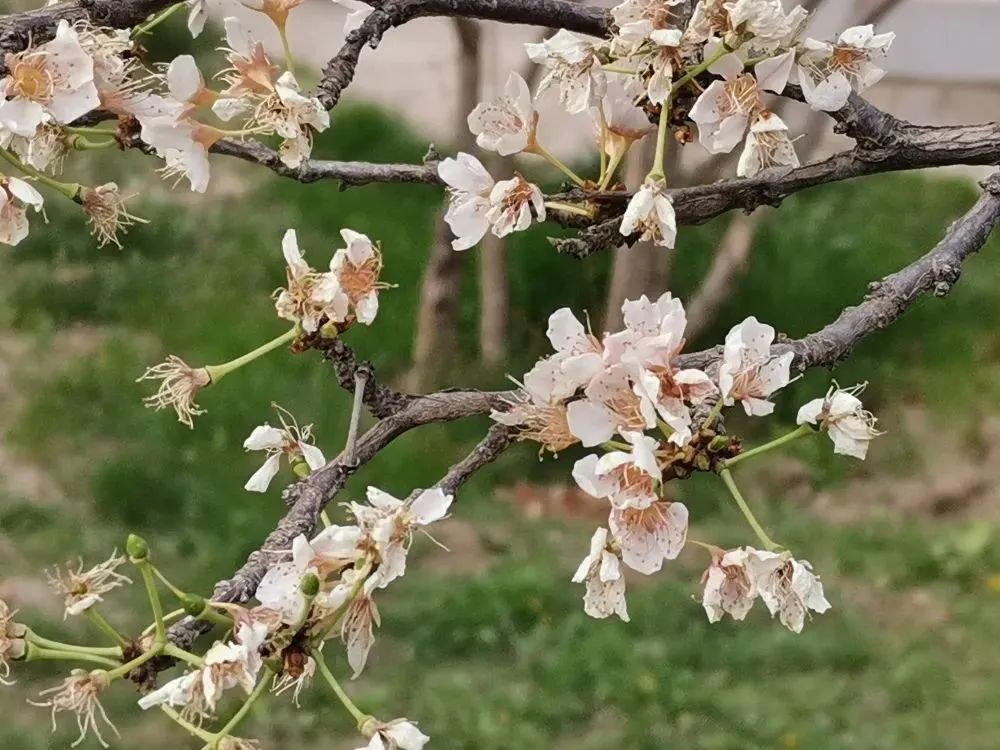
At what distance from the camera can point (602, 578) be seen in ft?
1.95

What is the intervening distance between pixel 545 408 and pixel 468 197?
17 cm

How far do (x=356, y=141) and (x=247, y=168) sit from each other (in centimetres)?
39

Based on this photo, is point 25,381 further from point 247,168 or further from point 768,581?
point 768,581

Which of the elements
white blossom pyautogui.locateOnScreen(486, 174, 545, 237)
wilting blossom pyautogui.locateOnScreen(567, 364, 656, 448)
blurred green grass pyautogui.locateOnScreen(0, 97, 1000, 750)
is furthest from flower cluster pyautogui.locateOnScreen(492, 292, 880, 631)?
blurred green grass pyautogui.locateOnScreen(0, 97, 1000, 750)

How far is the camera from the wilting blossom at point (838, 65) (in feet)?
2.19

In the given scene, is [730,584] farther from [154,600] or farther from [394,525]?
[154,600]

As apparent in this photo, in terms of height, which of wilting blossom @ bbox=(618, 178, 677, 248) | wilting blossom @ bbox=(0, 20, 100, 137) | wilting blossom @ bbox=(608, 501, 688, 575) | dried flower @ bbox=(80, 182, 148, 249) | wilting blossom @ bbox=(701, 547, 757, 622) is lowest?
wilting blossom @ bbox=(701, 547, 757, 622)

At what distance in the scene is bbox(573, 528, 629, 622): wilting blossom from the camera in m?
0.59

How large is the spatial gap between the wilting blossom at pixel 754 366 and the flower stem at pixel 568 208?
14 cm

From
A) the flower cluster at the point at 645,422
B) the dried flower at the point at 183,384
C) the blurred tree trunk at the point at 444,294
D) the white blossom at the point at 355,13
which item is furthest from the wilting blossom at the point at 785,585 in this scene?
the blurred tree trunk at the point at 444,294

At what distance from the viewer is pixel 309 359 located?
2848 millimetres

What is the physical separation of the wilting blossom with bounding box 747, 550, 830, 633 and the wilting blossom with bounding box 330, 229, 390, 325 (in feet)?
0.80

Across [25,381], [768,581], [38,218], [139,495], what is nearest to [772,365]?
[768,581]

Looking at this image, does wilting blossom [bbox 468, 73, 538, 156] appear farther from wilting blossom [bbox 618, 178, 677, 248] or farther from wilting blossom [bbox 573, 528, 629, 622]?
wilting blossom [bbox 573, 528, 629, 622]
